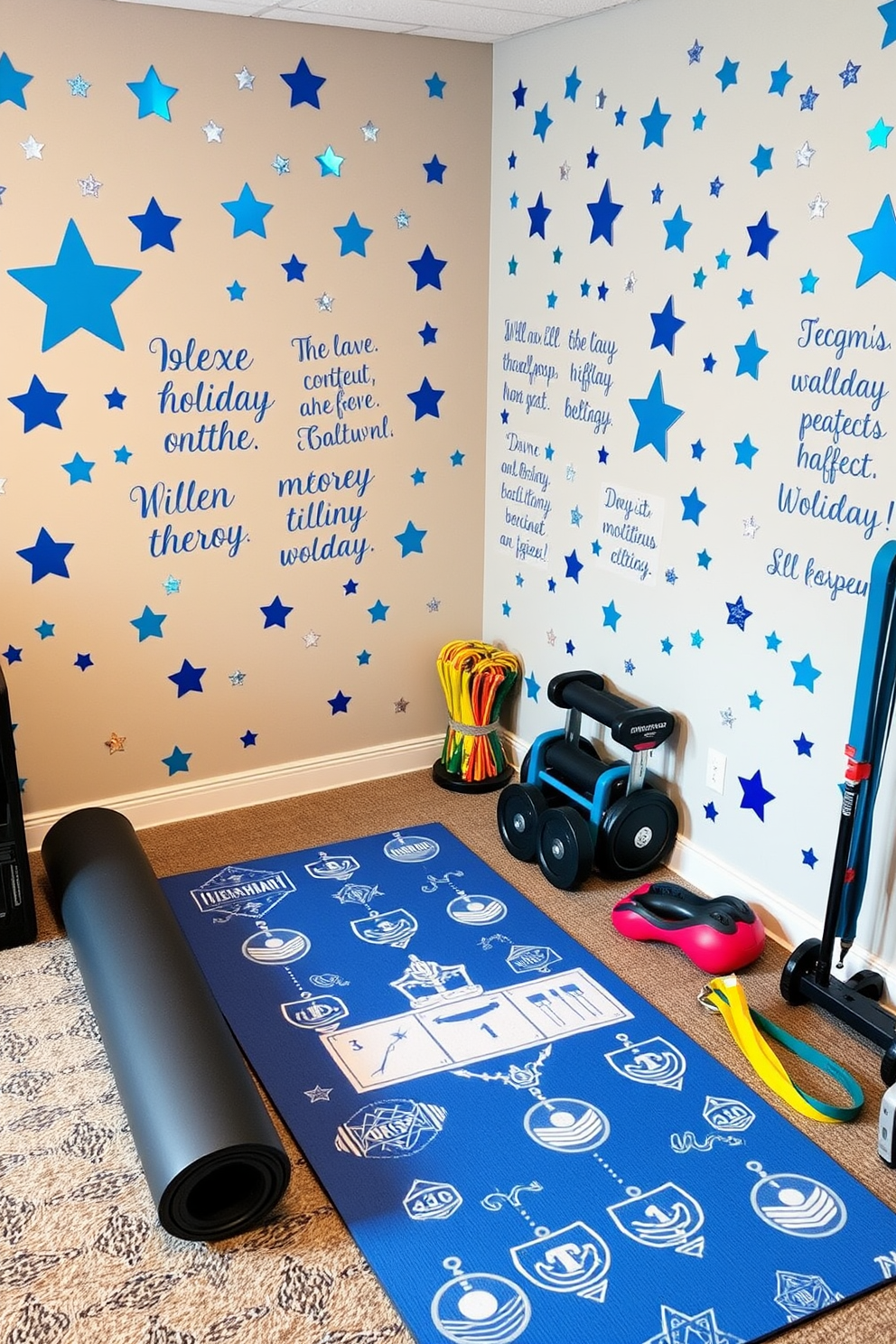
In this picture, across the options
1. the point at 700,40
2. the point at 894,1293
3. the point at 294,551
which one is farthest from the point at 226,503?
the point at 894,1293

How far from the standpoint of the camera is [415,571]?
12.1ft

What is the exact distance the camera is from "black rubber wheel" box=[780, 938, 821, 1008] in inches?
102

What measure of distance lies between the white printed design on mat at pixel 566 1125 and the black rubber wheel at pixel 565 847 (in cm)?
79

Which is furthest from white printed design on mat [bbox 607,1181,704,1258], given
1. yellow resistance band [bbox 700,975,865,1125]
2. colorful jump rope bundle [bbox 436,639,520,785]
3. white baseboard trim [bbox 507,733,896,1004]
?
colorful jump rope bundle [bbox 436,639,520,785]

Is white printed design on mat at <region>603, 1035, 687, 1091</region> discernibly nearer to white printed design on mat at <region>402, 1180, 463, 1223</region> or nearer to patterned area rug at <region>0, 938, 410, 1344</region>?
white printed design on mat at <region>402, 1180, 463, 1223</region>

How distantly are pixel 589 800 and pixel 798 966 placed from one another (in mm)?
758

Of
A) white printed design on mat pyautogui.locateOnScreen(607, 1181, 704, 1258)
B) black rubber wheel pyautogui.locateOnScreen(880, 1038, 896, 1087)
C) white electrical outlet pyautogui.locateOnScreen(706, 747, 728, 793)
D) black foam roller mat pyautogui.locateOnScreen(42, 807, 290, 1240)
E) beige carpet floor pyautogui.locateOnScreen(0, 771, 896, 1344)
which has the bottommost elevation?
beige carpet floor pyautogui.locateOnScreen(0, 771, 896, 1344)

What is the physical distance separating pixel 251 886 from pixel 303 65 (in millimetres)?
2123

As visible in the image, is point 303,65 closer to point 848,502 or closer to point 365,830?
point 848,502

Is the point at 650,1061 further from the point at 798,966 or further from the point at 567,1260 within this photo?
the point at 567,1260

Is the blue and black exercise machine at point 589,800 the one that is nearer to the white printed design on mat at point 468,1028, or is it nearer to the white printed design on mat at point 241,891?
the white printed design on mat at point 468,1028

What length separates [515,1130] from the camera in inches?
89.4

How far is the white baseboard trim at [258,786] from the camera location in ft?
11.2

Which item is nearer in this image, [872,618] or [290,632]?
[872,618]
